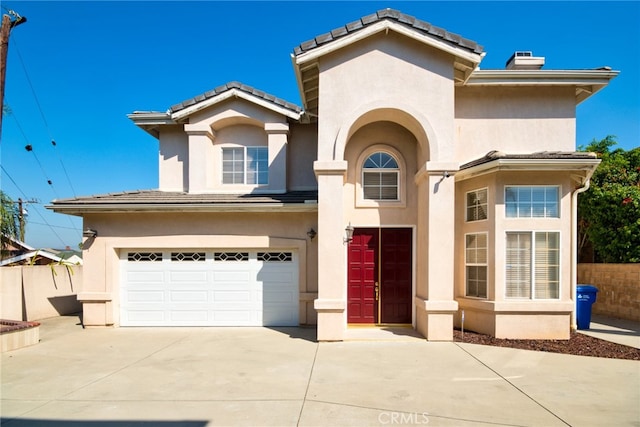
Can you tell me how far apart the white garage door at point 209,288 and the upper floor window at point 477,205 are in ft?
16.4

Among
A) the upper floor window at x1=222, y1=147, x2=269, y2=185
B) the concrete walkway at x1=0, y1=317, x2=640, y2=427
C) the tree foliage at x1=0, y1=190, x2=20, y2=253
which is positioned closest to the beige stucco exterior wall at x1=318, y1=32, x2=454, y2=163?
the upper floor window at x1=222, y1=147, x2=269, y2=185

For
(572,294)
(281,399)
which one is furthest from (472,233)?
(281,399)

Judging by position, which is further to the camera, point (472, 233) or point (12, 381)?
point (472, 233)

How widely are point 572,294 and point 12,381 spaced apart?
12106 millimetres

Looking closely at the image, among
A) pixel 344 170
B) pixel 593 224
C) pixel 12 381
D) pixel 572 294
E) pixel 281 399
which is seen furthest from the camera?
pixel 593 224

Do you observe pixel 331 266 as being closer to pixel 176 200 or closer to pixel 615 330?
pixel 176 200

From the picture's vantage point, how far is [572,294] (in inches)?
348

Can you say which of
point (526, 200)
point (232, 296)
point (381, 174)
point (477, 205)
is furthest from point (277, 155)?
point (526, 200)

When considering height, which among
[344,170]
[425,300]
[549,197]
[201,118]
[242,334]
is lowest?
[242,334]

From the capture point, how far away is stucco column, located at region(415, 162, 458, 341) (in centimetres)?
812

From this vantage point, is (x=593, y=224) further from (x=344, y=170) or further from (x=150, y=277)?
(x=150, y=277)

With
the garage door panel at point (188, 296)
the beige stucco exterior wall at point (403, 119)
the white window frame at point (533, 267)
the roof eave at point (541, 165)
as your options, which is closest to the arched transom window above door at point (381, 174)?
the beige stucco exterior wall at point (403, 119)

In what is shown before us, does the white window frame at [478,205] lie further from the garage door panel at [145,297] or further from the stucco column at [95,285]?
the stucco column at [95,285]

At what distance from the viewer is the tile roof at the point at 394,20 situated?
319 inches
